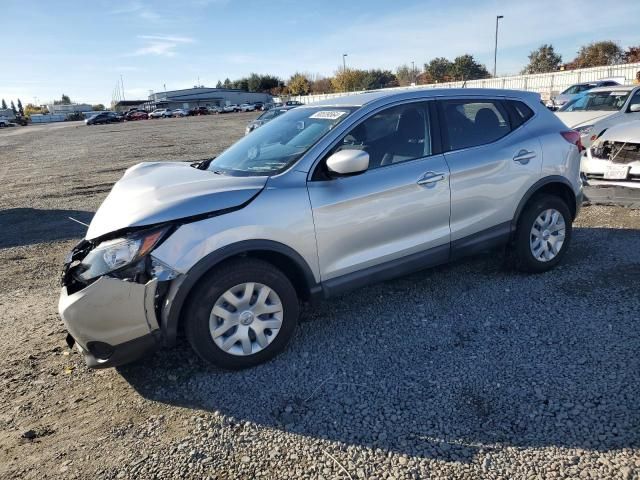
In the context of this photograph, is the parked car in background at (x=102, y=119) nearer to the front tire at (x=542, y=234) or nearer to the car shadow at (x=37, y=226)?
the car shadow at (x=37, y=226)

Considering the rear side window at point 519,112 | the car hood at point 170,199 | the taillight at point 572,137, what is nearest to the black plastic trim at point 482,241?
the rear side window at point 519,112

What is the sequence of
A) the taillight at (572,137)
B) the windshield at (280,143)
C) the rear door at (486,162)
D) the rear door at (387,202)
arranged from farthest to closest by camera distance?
the taillight at (572,137) → the rear door at (486,162) → the windshield at (280,143) → the rear door at (387,202)

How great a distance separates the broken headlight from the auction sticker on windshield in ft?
5.31

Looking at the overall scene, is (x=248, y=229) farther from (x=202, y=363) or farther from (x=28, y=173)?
(x=28, y=173)

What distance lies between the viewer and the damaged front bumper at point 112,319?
2.89m

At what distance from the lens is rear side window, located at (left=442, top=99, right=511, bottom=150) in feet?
13.7

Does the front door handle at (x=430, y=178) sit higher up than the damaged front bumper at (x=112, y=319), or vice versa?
the front door handle at (x=430, y=178)

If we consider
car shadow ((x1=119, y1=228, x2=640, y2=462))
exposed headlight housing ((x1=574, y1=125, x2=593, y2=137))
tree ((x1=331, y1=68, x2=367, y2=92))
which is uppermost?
tree ((x1=331, y1=68, x2=367, y2=92))

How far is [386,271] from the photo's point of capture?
148 inches

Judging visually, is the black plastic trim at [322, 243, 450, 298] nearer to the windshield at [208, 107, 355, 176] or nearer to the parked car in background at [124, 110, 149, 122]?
the windshield at [208, 107, 355, 176]

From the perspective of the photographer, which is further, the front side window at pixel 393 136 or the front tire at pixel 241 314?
the front side window at pixel 393 136

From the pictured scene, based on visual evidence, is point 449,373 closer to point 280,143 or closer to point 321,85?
point 280,143

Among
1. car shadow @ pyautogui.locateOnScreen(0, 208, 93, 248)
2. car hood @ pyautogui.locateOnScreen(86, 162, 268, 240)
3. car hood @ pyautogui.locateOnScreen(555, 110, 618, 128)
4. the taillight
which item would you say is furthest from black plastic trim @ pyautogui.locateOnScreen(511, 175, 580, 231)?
car shadow @ pyautogui.locateOnScreen(0, 208, 93, 248)

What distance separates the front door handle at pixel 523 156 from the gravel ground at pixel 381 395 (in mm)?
1109
